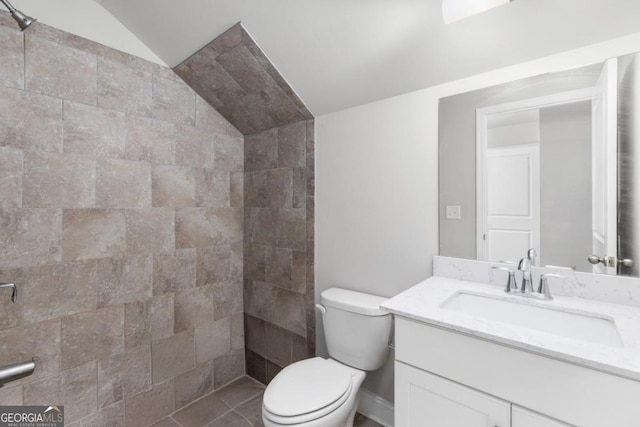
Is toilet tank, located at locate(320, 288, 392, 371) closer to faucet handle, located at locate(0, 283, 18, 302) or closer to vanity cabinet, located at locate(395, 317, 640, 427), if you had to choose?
vanity cabinet, located at locate(395, 317, 640, 427)

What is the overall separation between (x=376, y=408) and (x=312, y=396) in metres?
0.69

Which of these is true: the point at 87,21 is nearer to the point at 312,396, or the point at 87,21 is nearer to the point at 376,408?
the point at 312,396

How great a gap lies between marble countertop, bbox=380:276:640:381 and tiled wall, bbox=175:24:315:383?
39.1 inches

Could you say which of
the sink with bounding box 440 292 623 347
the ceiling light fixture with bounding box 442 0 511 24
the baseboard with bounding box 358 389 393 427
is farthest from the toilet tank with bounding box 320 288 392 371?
the ceiling light fixture with bounding box 442 0 511 24

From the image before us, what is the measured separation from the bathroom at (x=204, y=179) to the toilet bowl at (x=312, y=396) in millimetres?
415

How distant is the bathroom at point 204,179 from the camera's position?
4.55 ft

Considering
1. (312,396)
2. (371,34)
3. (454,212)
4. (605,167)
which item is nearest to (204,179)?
(371,34)

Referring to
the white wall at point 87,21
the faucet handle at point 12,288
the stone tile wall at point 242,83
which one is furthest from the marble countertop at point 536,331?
the white wall at point 87,21

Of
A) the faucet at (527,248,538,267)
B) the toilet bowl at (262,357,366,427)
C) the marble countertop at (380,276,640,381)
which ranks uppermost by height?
the faucet at (527,248,538,267)

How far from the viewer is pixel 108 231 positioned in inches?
65.9

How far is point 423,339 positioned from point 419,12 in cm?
133

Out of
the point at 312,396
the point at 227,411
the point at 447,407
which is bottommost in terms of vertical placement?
the point at 227,411

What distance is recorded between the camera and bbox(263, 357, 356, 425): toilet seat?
48.7 inches

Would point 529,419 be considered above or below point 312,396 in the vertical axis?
above
